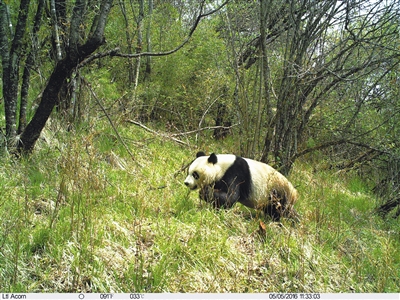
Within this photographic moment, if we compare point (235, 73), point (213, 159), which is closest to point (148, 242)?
point (213, 159)

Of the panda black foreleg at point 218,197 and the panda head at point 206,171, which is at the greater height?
the panda head at point 206,171

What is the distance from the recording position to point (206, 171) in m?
4.78

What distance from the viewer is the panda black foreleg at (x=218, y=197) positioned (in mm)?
4555

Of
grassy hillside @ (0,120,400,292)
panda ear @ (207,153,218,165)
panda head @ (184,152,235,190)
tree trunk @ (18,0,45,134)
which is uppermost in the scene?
tree trunk @ (18,0,45,134)

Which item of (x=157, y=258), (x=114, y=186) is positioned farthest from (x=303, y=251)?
(x=114, y=186)

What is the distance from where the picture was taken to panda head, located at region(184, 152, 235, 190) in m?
4.76

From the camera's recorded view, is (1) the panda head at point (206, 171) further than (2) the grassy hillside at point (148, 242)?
Yes

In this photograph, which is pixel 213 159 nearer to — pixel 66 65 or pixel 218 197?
pixel 218 197

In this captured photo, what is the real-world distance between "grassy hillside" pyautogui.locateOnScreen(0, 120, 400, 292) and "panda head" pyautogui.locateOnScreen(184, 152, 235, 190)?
0.88ft

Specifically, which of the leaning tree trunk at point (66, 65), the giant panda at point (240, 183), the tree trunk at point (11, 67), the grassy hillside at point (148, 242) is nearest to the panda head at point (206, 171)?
the giant panda at point (240, 183)

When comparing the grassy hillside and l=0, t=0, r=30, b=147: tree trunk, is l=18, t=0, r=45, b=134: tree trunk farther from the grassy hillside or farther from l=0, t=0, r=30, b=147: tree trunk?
the grassy hillside

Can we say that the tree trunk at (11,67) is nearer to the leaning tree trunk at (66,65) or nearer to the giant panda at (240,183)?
the leaning tree trunk at (66,65)

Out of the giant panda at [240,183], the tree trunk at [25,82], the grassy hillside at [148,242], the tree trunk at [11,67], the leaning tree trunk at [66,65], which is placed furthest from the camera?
the tree trunk at [25,82]

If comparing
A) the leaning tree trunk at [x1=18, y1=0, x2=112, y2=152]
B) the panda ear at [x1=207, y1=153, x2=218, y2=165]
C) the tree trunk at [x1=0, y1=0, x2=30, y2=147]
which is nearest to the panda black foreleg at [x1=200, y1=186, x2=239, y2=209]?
the panda ear at [x1=207, y1=153, x2=218, y2=165]
